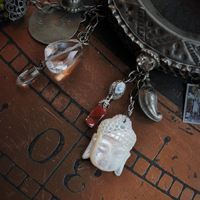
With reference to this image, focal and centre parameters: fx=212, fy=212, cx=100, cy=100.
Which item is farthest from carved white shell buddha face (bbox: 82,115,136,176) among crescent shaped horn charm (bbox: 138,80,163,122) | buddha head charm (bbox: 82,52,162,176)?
crescent shaped horn charm (bbox: 138,80,163,122)

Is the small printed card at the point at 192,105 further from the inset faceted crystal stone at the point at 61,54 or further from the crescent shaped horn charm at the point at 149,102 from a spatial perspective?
the inset faceted crystal stone at the point at 61,54

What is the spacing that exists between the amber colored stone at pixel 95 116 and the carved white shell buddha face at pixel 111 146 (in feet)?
0.18

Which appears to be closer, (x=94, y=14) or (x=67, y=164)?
(x=67, y=164)

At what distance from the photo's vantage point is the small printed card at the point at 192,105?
796 millimetres

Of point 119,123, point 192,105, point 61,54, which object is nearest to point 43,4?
point 61,54

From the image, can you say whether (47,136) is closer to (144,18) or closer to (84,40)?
(84,40)

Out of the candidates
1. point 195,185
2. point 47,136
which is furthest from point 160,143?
point 47,136

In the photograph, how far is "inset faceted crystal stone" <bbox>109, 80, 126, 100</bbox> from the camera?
755 millimetres

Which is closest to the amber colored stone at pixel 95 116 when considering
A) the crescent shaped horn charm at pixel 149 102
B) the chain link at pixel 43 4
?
the crescent shaped horn charm at pixel 149 102

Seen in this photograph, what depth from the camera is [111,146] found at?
676 mm

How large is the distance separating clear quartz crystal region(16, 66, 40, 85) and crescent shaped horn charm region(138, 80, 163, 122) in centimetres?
38

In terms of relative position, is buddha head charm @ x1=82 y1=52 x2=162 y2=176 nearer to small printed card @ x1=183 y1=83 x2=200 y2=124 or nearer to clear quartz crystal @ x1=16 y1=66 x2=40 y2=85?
small printed card @ x1=183 y1=83 x2=200 y2=124

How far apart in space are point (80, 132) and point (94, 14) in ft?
1.54

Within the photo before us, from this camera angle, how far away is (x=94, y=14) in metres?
0.85
